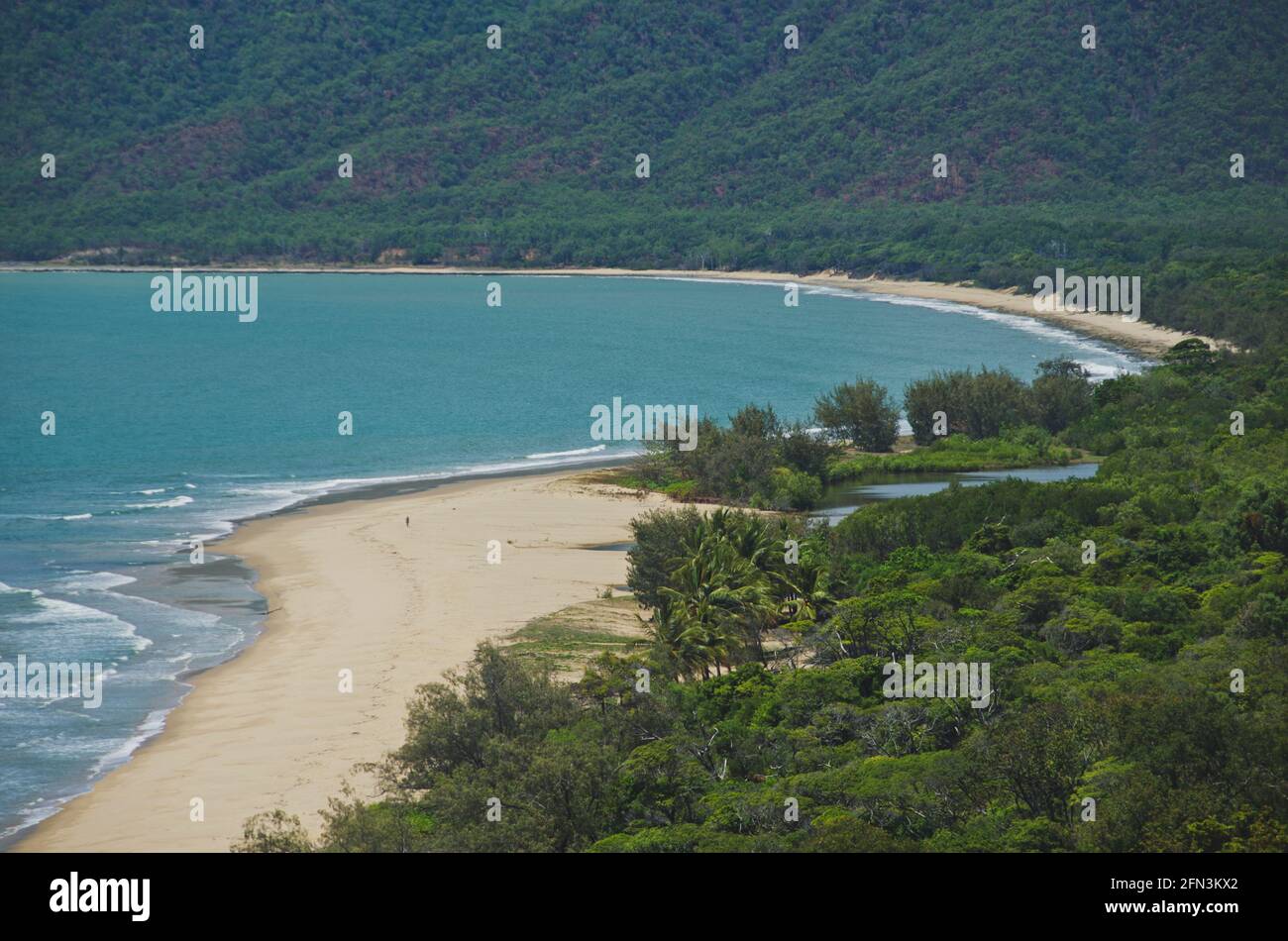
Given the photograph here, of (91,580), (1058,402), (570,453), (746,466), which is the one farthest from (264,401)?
(91,580)

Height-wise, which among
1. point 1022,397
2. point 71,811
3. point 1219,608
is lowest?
point 71,811

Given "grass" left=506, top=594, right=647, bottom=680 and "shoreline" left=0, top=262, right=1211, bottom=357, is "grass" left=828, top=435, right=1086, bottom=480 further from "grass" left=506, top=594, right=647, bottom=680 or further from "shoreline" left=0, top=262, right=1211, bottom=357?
"shoreline" left=0, top=262, right=1211, bottom=357

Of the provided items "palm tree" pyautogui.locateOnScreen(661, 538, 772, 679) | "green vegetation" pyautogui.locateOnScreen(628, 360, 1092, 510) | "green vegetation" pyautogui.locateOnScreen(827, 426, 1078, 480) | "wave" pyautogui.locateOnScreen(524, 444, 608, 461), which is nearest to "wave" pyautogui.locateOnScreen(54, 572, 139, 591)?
"palm tree" pyautogui.locateOnScreen(661, 538, 772, 679)

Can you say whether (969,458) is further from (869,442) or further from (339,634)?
(339,634)

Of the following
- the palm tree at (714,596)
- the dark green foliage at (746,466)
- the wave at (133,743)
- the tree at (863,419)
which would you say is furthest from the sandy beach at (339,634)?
the tree at (863,419)

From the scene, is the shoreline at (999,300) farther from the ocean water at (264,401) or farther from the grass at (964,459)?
the grass at (964,459)

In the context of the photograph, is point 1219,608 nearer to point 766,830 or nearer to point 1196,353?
point 766,830
